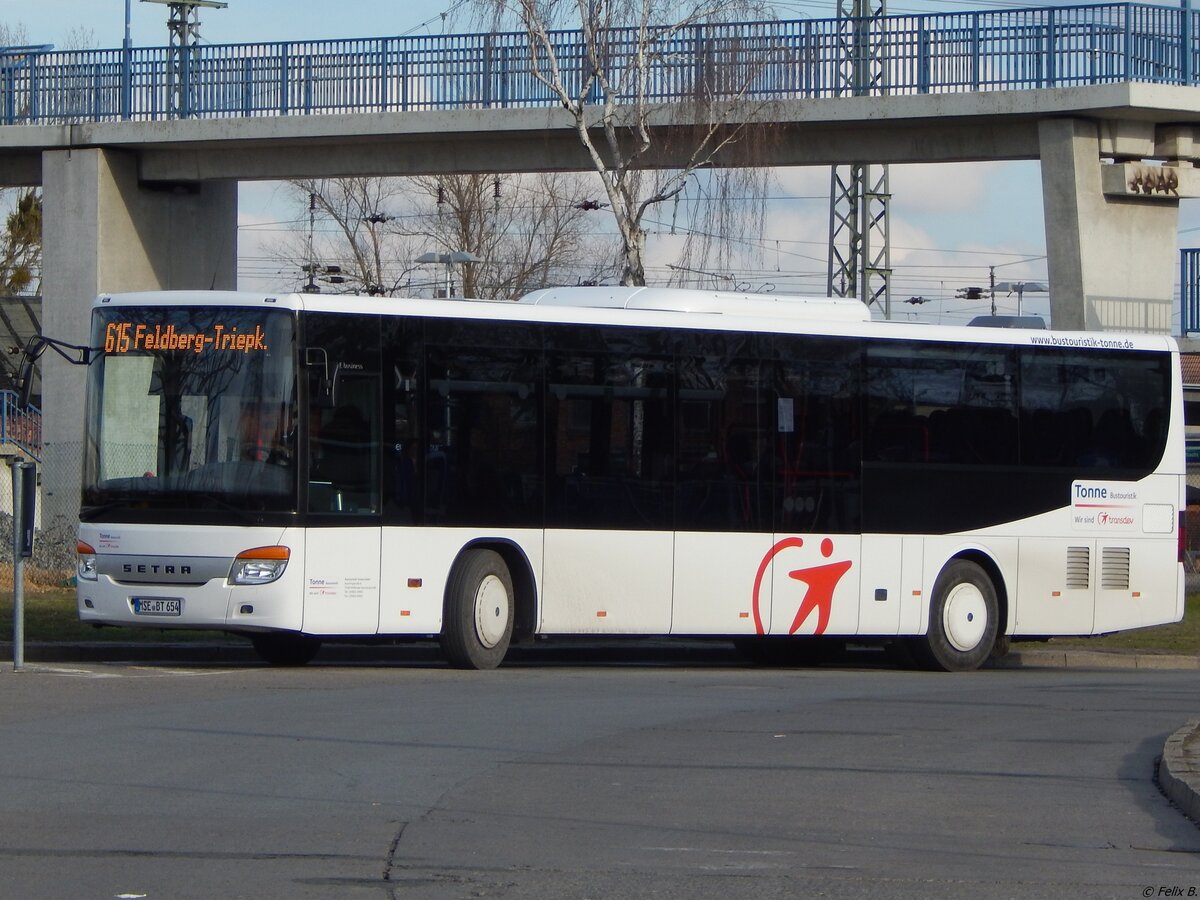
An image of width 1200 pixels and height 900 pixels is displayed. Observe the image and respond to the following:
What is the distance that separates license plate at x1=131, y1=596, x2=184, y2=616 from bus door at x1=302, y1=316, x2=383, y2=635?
1.06 metres

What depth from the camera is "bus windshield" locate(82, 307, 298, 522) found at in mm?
14641

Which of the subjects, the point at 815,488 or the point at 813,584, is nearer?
the point at 813,584

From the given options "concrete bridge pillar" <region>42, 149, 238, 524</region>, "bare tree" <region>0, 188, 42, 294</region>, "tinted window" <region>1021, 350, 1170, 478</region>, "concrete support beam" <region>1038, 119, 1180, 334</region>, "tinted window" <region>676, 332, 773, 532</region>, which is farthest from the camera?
"bare tree" <region>0, 188, 42, 294</region>

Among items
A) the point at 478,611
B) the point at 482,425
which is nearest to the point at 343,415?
the point at 482,425

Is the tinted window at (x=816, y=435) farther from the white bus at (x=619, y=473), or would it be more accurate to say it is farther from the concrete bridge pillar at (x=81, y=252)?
the concrete bridge pillar at (x=81, y=252)

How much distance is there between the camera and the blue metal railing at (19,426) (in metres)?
33.8

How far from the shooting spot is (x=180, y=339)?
594 inches

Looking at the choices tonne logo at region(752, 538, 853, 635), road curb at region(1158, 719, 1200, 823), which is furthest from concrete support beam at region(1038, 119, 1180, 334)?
road curb at region(1158, 719, 1200, 823)

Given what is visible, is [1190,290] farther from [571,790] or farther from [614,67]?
[571,790]

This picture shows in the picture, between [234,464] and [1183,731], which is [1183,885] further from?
[234,464]

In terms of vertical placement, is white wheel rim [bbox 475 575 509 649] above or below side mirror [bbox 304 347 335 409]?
below

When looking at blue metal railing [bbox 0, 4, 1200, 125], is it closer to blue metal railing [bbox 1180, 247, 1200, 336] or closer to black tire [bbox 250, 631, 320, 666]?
blue metal railing [bbox 1180, 247, 1200, 336]

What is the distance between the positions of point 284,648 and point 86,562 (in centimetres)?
238

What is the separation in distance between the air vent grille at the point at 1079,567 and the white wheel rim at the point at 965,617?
1.00 meters
